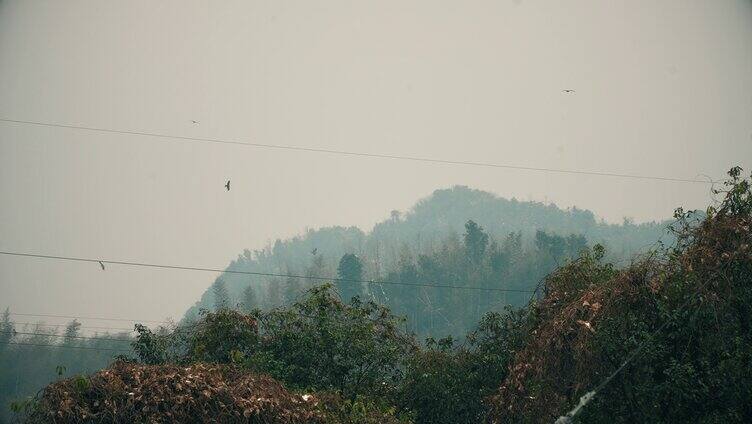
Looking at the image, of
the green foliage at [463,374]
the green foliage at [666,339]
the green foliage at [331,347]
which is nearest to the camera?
the green foliage at [666,339]

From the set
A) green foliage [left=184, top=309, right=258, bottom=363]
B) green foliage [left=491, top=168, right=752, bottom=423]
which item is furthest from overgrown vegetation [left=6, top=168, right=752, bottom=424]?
green foliage [left=184, top=309, right=258, bottom=363]

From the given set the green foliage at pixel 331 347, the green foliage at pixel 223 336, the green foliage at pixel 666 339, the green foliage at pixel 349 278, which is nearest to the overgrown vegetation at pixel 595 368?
the green foliage at pixel 666 339

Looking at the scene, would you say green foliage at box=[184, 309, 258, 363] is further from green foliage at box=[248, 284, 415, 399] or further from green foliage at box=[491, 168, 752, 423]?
green foliage at box=[491, 168, 752, 423]

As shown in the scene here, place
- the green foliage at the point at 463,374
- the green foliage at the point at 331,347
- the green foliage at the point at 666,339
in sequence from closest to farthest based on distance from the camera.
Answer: the green foliage at the point at 666,339 → the green foliage at the point at 463,374 → the green foliage at the point at 331,347

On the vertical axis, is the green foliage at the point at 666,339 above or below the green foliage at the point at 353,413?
above

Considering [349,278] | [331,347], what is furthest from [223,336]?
[349,278]

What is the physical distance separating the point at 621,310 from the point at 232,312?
31.4 ft

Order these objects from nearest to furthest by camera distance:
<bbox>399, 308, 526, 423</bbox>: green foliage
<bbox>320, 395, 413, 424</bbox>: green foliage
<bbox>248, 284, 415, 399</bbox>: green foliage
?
<bbox>320, 395, 413, 424</bbox>: green foliage < <bbox>399, 308, 526, 423</bbox>: green foliage < <bbox>248, 284, 415, 399</bbox>: green foliage

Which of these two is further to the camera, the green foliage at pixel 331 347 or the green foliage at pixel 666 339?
the green foliage at pixel 331 347

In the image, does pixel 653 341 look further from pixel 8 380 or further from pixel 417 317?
pixel 417 317

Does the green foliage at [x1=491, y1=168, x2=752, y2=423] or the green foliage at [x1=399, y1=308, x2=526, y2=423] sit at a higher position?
the green foliage at [x1=491, y1=168, x2=752, y2=423]

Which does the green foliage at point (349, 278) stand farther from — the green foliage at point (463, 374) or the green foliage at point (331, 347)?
the green foliage at point (463, 374)

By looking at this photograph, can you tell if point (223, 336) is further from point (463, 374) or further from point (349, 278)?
point (349, 278)

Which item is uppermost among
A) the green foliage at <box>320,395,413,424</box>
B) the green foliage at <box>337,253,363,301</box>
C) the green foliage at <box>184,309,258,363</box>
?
the green foliage at <box>184,309,258,363</box>
